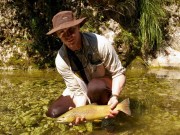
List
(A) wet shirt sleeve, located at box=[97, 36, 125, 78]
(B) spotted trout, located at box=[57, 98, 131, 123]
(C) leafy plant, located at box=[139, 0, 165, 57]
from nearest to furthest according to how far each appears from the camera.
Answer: (B) spotted trout, located at box=[57, 98, 131, 123] → (A) wet shirt sleeve, located at box=[97, 36, 125, 78] → (C) leafy plant, located at box=[139, 0, 165, 57]

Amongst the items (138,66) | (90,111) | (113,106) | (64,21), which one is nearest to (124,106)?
(113,106)

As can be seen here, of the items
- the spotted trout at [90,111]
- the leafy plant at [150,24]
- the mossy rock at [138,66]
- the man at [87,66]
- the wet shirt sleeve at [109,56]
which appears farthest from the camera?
the leafy plant at [150,24]

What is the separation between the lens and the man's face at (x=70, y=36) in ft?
14.9

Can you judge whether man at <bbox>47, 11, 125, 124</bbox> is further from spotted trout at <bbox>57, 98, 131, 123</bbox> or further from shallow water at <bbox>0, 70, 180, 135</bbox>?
shallow water at <bbox>0, 70, 180, 135</bbox>

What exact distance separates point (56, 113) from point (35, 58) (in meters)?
4.14

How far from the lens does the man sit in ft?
15.4

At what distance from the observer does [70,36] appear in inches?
181

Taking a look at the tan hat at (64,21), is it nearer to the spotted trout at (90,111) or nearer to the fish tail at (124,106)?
the spotted trout at (90,111)

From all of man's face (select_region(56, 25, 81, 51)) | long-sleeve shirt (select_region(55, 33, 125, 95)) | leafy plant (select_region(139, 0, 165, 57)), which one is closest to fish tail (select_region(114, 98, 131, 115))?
long-sleeve shirt (select_region(55, 33, 125, 95))

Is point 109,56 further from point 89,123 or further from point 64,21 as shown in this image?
point 89,123

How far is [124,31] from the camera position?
9.62 m

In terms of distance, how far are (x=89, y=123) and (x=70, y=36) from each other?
1.40 meters

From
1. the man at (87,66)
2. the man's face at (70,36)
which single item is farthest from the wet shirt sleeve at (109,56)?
the man's face at (70,36)

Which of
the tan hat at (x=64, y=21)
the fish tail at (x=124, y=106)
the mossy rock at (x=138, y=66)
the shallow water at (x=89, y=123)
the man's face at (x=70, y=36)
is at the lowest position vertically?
the shallow water at (x=89, y=123)
